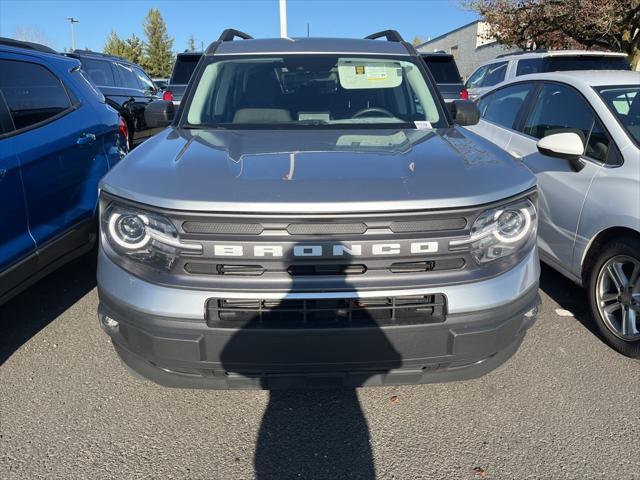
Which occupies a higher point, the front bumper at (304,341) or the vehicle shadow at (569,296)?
the front bumper at (304,341)

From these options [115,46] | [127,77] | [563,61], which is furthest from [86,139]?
[115,46]

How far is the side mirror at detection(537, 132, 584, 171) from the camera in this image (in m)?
3.58

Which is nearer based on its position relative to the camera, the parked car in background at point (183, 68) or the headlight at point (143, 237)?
the headlight at point (143, 237)

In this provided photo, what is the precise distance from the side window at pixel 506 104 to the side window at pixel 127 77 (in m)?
7.46

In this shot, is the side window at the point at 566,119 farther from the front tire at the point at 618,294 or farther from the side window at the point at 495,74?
the side window at the point at 495,74

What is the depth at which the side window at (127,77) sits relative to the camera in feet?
33.9

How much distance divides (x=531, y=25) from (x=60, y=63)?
14545 mm

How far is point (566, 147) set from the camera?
360 cm

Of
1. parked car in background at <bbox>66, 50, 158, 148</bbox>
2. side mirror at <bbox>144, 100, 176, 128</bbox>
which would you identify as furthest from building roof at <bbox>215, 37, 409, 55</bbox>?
parked car in background at <bbox>66, 50, 158, 148</bbox>

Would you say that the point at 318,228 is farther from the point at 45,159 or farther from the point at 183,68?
the point at 183,68

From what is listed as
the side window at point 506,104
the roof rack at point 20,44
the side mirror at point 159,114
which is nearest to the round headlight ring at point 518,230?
the side mirror at point 159,114

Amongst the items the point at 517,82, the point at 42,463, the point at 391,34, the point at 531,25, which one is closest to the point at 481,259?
the point at 42,463

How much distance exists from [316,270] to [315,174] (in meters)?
0.44

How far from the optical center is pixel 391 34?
4.58 metres
